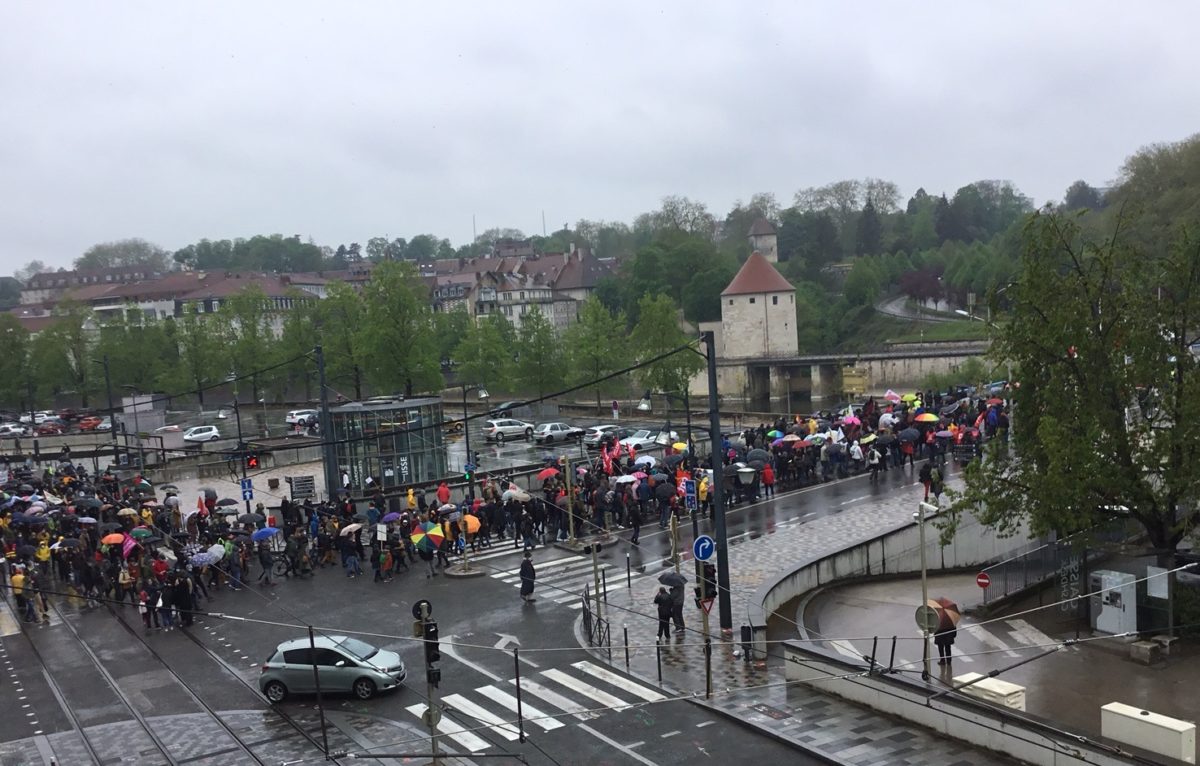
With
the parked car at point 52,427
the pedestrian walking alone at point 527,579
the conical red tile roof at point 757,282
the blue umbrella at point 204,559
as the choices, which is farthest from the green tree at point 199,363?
the pedestrian walking alone at point 527,579

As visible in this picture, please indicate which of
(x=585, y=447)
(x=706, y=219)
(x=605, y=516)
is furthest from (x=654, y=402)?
(x=706, y=219)

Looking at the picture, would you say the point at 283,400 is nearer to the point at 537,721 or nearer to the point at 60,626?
the point at 60,626

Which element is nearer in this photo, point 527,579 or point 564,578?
point 527,579

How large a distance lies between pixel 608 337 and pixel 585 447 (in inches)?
1101

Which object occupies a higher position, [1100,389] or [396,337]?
[396,337]

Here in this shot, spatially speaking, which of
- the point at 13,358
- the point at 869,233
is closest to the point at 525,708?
the point at 13,358

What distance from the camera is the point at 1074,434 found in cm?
1928

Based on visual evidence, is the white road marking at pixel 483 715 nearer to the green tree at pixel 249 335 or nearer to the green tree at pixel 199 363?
the green tree at pixel 249 335

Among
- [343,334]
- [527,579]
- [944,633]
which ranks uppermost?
[343,334]

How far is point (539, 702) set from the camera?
18125mm

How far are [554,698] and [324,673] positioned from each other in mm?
4108

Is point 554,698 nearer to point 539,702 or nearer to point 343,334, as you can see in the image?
point 539,702

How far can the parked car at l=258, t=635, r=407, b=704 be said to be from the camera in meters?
18.6

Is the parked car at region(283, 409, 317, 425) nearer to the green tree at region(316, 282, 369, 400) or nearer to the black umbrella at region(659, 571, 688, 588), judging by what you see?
the green tree at region(316, 282, 369, 400)
